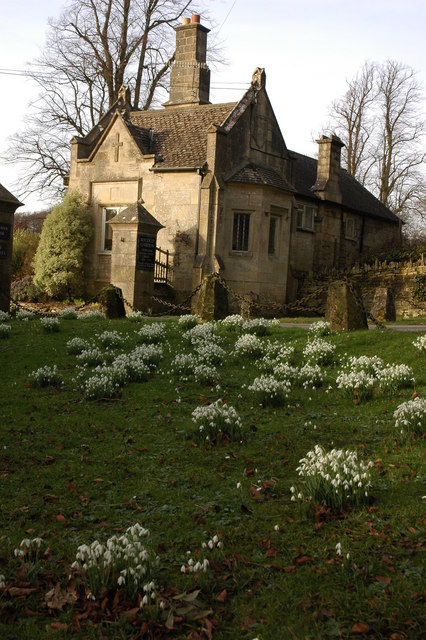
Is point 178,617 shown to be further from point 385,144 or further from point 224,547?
point 385,144

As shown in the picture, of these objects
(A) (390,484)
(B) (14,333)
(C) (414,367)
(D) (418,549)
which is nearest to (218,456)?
(A) (390,484)

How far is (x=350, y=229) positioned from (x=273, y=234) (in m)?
10.5

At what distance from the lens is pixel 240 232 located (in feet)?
97.3

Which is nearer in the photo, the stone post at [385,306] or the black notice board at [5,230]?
the stone post at [385,306]

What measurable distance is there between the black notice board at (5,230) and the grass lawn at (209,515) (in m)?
10.4

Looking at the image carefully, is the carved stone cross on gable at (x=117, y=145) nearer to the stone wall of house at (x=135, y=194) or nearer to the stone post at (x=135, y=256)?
the stone wall of house at (x=135, y=194)

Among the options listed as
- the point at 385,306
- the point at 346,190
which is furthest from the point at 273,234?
the point at 385,306

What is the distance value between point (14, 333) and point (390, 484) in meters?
11.5

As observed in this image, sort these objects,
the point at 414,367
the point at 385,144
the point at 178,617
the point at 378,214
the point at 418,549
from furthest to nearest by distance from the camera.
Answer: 1. the point at 385,144
2. the point at 378,214
3. the point at 414,367
4. the point at 418,549
5. the point at 178,617

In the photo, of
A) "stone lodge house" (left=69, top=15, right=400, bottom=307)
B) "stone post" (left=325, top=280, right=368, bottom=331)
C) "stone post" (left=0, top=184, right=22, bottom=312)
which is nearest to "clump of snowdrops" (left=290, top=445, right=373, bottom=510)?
"stone post" (left=325, top=280, right=368, bottom=331)

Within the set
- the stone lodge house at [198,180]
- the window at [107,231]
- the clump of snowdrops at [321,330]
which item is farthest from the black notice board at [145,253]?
the clump of snowdrops at [321,330]

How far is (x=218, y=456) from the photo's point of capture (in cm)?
729

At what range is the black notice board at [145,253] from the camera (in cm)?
2359

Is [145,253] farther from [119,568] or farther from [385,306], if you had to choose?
[119,568]
